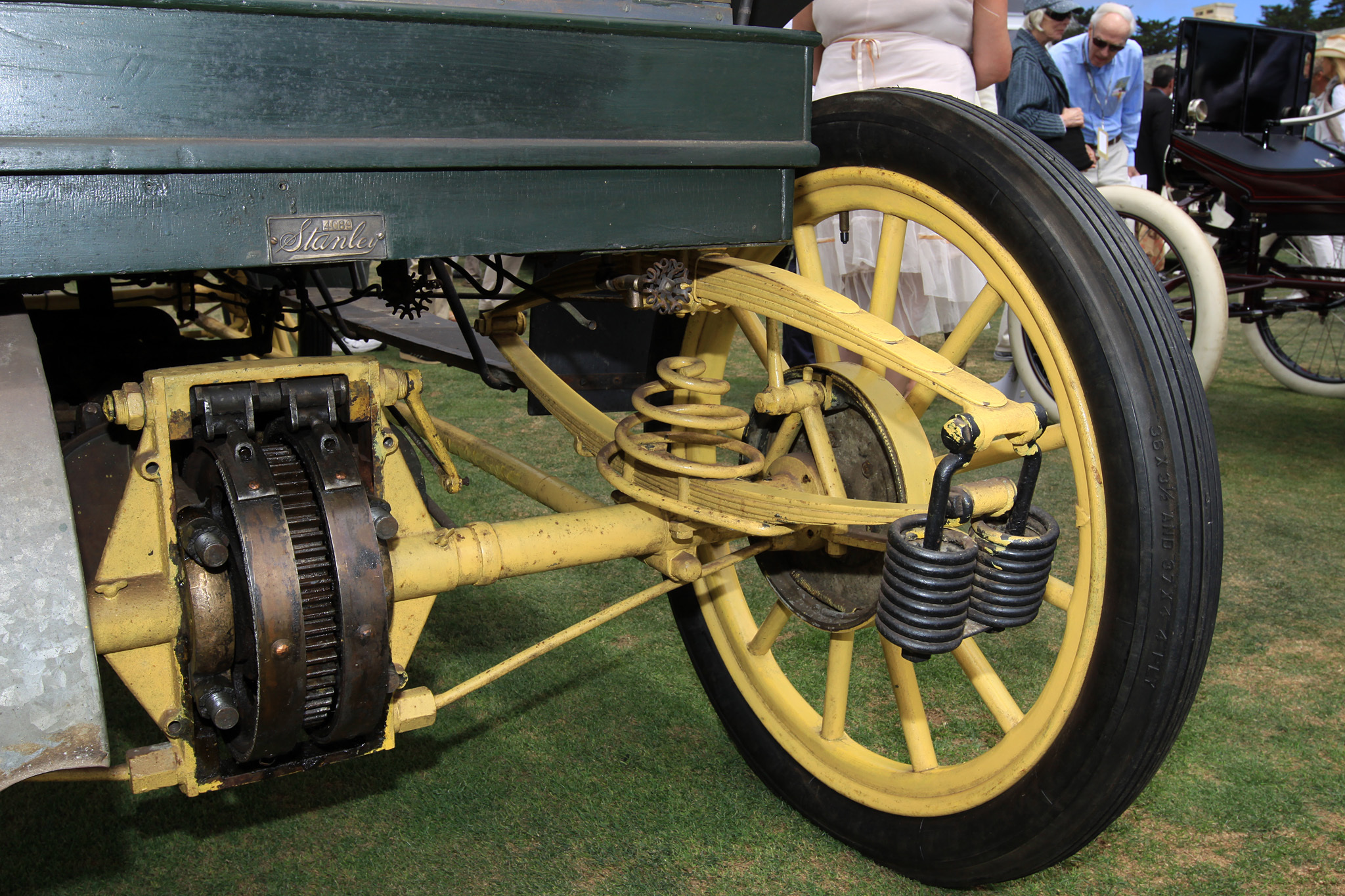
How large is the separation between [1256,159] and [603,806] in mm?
4519

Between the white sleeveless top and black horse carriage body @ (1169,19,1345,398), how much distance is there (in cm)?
250

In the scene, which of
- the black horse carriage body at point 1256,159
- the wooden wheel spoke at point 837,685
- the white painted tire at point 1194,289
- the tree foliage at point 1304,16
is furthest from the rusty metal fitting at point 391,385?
the tree foliage at point 1304,16

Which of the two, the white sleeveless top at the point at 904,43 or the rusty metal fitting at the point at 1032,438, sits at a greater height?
the white sleeveless top at the point at 904,43

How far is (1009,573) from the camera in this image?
4.28ft

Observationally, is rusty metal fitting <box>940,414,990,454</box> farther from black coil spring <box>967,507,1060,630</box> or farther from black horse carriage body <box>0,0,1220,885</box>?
black coil spring <box>967,507,1060,630</box>

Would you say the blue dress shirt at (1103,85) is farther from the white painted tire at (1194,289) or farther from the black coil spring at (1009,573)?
the black coil spring at (1009,573)

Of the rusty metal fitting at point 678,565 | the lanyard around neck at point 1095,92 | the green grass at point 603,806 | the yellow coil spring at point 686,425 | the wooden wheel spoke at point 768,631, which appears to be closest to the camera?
the yellow coil spring at point 686,425

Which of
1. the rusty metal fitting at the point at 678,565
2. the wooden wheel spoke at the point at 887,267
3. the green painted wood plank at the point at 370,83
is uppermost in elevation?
the green painted wood plank at the point at 370,83

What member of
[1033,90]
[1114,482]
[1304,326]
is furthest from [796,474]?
[1304,326]

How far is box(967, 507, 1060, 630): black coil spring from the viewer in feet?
4.25

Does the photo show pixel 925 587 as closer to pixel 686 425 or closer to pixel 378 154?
pixel 686 425

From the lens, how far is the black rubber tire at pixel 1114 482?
1.33 m

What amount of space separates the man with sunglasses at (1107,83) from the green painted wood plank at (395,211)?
14.1ft

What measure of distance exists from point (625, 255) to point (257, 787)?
1288mm
